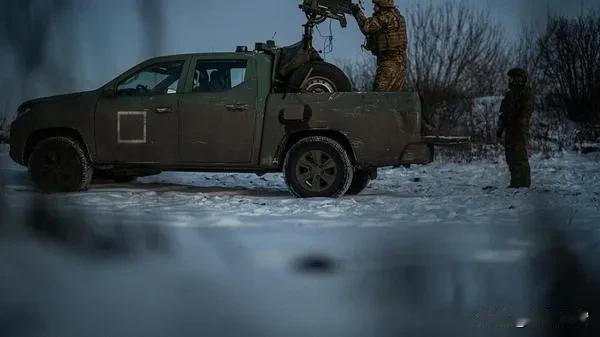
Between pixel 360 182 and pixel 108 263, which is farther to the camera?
pixel 360 182

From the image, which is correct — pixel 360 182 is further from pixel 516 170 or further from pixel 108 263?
pixel 108 263

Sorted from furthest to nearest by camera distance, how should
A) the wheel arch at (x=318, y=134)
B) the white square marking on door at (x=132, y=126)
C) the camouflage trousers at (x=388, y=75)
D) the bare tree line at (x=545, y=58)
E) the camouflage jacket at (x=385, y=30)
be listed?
the wheel arch at (x=318, y=134) → the camouflage trousers at (x=388, y=75) → the white square marking on door at (x=132, y=126) → the camouflage jacket at (x=385, y=30) → the bare tree line at (x=545, y=58)

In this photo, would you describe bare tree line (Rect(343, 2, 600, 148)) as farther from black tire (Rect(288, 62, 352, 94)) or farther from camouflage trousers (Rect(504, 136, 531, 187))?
camouflage trousers (Rect(504, 136, 531, 187))

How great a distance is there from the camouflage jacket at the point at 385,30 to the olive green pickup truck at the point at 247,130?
11.2 inches

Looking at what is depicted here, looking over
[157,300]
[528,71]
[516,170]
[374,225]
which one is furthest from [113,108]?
[528,71]

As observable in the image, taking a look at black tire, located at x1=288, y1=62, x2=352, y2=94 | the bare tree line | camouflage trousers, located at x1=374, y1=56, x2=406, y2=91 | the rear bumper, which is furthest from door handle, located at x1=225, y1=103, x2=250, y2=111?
the bare tree line

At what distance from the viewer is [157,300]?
926 millimetres

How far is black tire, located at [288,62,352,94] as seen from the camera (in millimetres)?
2697

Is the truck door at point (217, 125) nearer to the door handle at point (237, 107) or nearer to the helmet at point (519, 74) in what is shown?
the door handle at point (237, 107)

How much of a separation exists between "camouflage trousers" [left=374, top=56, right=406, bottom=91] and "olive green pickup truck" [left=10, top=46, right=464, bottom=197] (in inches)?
5.1

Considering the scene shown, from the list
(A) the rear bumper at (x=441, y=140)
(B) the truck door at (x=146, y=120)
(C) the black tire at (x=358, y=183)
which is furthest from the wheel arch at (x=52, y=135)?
(A) the rear bumper at (x=441, y=140)

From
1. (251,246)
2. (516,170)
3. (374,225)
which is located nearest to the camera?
(251,246)

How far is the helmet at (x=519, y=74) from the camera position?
903mm

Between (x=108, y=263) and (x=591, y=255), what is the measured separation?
82cm
